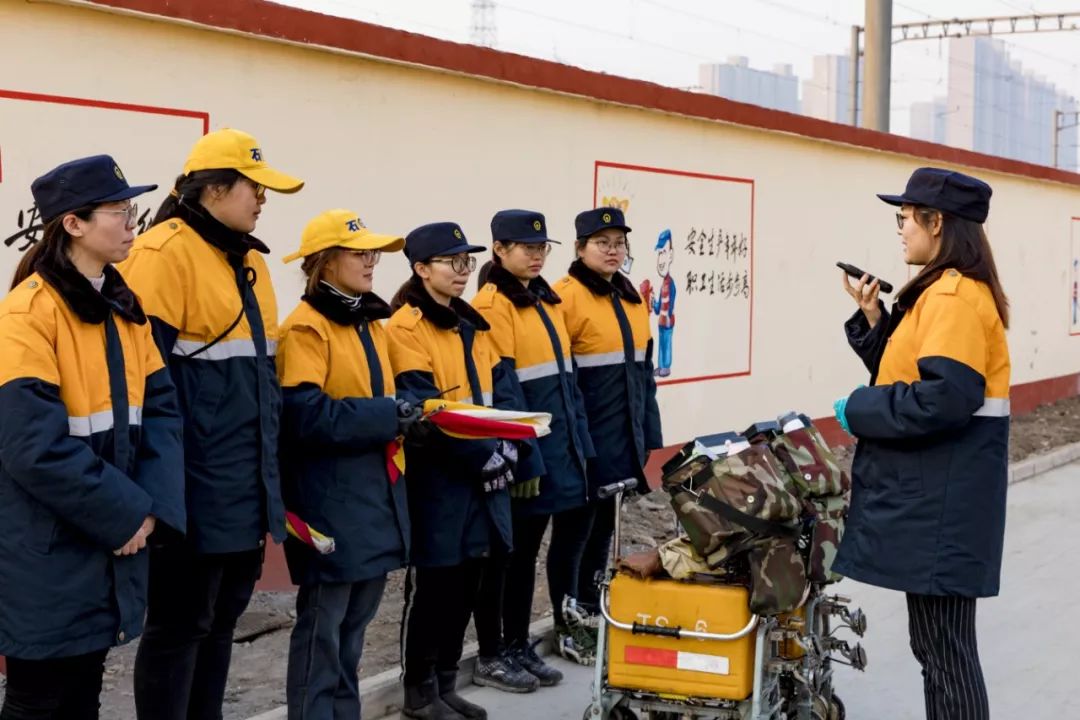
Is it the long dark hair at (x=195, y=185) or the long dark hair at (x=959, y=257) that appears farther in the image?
the long dark hair at (x=959, y=257)

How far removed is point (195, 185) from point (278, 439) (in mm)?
807

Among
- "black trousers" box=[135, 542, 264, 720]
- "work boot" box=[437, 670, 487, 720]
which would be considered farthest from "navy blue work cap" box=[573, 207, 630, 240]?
"black trousers" box=[135, 542, 264, 720]

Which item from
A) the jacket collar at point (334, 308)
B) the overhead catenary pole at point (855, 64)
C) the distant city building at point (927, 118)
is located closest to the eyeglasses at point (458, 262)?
the jacket collar at point (334, 308)

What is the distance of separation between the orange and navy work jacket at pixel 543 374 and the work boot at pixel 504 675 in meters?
0.65

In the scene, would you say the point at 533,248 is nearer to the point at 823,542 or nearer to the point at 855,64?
the point at 823,542

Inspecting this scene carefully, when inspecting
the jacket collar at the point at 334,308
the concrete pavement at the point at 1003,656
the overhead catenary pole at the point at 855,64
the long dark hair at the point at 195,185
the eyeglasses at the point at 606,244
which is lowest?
the concrete pavement at the point at 1003,656

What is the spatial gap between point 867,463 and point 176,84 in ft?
11.5

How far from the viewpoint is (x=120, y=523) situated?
11.2 feet

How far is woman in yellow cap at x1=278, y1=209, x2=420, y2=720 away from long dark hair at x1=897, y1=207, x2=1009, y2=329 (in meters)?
1.68

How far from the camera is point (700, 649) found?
4.54 meters

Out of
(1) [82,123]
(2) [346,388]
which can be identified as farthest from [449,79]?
(2) [346,388]

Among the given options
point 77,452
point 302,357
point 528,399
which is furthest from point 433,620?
point 77,452

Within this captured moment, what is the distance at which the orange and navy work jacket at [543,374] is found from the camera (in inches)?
224

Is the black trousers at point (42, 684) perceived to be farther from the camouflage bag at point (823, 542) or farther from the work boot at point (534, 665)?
the work boot at point (534, 665)
